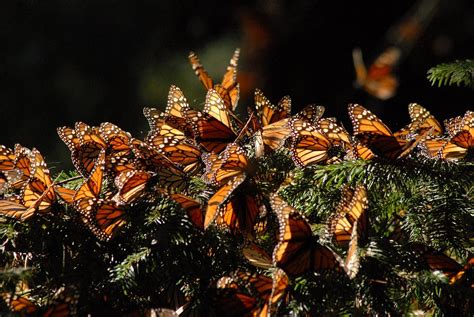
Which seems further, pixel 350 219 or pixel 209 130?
pixel 209 130

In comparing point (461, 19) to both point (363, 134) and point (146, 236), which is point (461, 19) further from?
point (146, 236)

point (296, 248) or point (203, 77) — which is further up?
point (203, 77)

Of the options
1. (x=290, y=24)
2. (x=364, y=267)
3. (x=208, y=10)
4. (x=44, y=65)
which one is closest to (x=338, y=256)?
(x=364, y=267)


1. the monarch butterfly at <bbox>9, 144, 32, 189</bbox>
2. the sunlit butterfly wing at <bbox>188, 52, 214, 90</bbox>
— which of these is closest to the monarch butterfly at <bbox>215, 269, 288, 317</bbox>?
the monarch butterfly at <bbox>9, 144, 32, 189</bbox>

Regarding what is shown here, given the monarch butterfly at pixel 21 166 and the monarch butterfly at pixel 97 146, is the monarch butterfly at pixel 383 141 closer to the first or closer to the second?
the monarch butterfly at pixel 97 146

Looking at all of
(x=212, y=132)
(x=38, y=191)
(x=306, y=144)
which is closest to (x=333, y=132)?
(x=306, y=144)

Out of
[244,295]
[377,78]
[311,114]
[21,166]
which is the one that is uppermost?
[21,166]

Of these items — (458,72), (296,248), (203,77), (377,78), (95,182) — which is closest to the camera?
(296,248)

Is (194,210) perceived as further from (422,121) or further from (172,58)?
(172,58)
